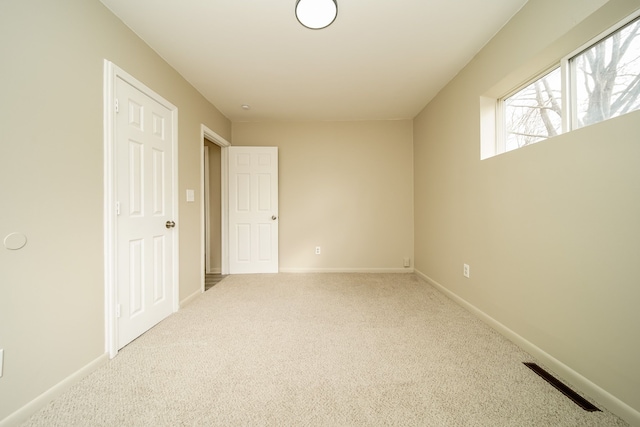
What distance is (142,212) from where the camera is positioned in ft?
6.22

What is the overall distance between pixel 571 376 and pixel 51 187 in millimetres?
3082

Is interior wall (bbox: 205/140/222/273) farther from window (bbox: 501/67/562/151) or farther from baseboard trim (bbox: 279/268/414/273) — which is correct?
window (bbox: 501/67/562/151)

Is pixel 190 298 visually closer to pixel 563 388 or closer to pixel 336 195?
pixel 336 195

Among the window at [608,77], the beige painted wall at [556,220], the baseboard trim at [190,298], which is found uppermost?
the window at [608,77]

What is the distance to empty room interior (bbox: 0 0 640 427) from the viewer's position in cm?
113

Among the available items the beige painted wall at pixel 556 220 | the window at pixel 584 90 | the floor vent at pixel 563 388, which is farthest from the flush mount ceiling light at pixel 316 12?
the floor vent at pixel 563 388

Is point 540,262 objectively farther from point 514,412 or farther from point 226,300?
point 226,300

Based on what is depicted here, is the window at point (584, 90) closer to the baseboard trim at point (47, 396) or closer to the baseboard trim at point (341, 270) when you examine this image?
the baseboard trim at point (341, 270)

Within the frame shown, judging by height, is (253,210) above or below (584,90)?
below

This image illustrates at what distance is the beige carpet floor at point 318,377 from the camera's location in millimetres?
1110

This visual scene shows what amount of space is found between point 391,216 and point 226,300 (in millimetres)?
2674

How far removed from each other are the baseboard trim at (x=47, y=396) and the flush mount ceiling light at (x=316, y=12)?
2.67m

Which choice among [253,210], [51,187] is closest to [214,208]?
[253,210]

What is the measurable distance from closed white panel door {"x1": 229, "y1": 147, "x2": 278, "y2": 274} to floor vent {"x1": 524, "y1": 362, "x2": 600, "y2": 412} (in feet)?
10.0
